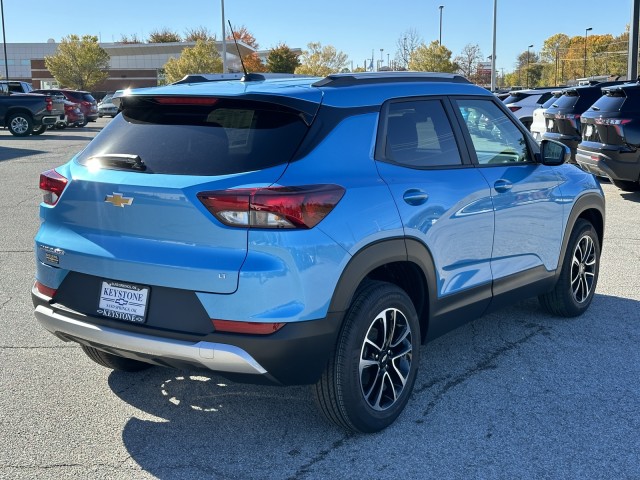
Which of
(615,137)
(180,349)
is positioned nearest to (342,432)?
(180,349)

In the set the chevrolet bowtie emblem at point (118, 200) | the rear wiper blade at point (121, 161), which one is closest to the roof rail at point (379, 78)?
the rear wiper blade at point (121, 161)

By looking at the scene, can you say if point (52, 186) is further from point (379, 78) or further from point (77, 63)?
point (77, 63)

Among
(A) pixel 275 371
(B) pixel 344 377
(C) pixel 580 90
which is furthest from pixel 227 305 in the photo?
(C) pixel 580 90

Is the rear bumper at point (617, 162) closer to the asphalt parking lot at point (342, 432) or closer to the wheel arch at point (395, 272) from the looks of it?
the asphalt parking lot at point (342, 432)

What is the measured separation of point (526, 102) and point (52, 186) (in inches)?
693

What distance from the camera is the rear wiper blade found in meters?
3.58

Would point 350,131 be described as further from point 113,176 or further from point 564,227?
point 564,227

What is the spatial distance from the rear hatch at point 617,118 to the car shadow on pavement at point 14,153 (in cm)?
1372

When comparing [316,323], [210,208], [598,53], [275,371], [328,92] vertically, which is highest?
[598,53]

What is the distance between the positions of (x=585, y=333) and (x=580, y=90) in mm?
10315

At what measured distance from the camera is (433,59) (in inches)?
2554

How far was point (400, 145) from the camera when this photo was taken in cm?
403

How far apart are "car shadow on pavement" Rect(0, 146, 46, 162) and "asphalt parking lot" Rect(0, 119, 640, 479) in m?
14.8

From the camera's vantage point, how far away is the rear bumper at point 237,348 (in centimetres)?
330
